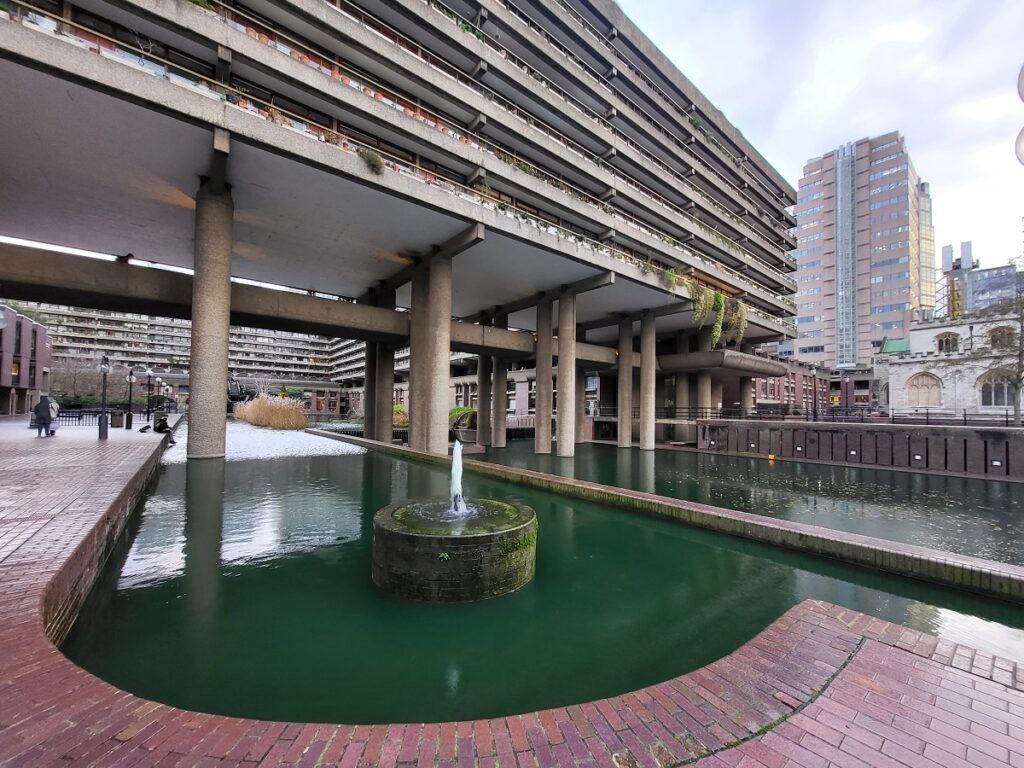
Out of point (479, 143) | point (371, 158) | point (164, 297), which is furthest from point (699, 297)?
point (164, 297)

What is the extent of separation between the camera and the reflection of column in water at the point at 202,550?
4.38m

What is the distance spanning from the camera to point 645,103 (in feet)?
89.4

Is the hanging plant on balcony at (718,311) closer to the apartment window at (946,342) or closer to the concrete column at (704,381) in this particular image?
the concrete column at (704,381)

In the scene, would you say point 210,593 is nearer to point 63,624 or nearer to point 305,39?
point 63,624

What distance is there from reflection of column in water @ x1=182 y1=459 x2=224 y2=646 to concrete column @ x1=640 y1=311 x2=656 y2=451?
906 inches

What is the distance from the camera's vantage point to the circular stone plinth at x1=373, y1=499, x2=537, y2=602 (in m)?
4.77

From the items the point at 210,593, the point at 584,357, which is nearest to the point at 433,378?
the point at 584,357

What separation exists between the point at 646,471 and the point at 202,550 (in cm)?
1483

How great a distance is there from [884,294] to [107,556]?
329 feet

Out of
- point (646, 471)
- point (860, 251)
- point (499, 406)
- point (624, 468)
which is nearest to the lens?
point (646, 471)

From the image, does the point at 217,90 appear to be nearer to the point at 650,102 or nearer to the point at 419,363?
the point at 419,363

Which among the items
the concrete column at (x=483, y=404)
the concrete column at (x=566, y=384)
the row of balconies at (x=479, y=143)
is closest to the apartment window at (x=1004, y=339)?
the row of balconies at (x=479, y=143)

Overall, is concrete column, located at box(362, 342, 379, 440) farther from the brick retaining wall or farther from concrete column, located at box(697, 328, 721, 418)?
concrete column, located at box(697, 328, 721, 418)

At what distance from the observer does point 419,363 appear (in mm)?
20547
